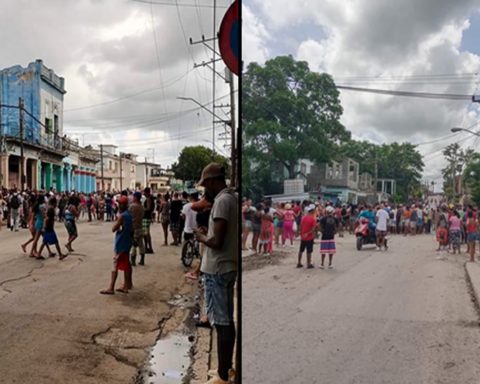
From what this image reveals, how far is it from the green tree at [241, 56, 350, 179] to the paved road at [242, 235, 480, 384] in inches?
18.6

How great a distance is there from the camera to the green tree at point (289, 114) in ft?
7.06

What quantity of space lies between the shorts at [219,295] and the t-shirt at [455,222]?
1420 millimetres

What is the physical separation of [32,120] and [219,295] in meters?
26.9

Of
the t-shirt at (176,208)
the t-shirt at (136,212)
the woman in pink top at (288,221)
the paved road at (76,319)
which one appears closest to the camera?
the woman in pink top at (288,221)

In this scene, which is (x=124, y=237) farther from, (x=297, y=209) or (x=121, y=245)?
(x=297, y=209)

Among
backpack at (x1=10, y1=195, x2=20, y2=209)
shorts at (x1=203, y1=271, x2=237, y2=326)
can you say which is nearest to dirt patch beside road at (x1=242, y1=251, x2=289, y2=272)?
shorts at (x1=203, y1=271, x2=237, y2=326)

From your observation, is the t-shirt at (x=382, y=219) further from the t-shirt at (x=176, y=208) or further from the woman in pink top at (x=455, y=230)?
the t-shirt at (x=176, y=208)

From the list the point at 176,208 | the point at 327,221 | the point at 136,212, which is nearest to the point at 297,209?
the point at 327,221

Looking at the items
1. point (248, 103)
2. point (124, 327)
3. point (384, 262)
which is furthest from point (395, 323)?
point (124, 327)

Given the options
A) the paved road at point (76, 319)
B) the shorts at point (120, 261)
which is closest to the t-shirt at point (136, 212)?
the paved road at point (76, 319)

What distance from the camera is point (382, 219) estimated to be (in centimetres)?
222

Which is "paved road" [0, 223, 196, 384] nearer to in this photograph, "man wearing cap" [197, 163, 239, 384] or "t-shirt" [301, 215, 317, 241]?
"man wearing cap" [197, 163, 239, 384]

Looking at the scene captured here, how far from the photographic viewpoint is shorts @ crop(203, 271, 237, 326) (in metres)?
2.98

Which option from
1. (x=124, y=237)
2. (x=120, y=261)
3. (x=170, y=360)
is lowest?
(x=170, y=360)
